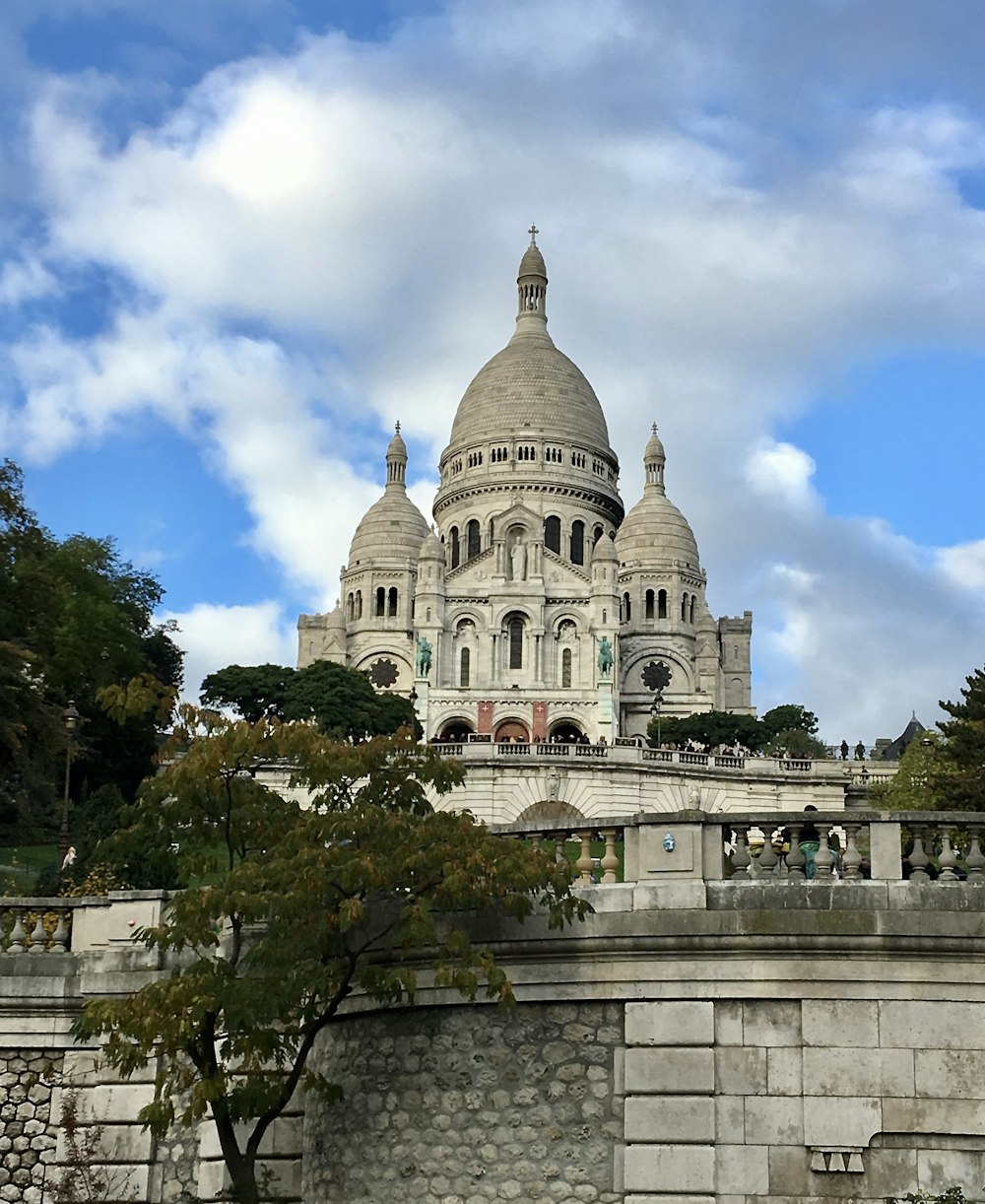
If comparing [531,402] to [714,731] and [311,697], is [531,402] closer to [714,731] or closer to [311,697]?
[714,731]

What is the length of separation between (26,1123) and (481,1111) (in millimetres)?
5335

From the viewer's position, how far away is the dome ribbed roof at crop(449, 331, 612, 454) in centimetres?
14788

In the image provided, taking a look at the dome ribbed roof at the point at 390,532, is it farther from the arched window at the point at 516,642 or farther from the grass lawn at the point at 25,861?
the grass lawn at the point at 25,861

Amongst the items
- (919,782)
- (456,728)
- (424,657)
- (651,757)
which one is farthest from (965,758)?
(424,657)

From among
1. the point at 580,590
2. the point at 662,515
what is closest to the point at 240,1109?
the point at 580,590

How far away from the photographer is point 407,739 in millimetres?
18266

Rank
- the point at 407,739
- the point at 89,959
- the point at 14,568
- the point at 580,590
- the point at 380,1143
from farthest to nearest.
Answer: the point at 580,590 < the point at 14,568 < the point at 89,959 < the point at 407,739 < the point at 380,1143

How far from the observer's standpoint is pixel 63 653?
64.7m

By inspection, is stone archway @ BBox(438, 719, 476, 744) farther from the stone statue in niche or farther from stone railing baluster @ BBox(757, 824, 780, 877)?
stone railing baluster @ BBox(757, 824, 780, 877)

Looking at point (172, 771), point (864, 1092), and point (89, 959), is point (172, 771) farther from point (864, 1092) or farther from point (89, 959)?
point (864, 1092)

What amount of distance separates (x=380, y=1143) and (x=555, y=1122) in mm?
1620

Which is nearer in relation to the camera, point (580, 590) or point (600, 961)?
point (600, 961)

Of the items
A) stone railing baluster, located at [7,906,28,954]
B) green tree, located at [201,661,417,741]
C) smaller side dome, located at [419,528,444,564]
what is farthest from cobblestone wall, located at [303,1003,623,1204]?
smaller side dome, located at [419,528,444,564]

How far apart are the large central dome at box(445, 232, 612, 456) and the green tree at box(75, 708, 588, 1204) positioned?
129761 millimetres
